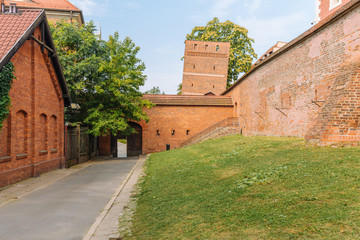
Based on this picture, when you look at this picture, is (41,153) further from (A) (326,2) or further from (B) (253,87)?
(A) (326,2)

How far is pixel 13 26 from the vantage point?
439 inches

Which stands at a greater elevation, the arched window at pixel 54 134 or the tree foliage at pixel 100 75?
the tree foliage at pixel 100 75

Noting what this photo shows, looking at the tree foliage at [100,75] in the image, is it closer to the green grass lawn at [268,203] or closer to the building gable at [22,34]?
the building gable at [22,34]

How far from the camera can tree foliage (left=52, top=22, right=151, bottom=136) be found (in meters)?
19.3

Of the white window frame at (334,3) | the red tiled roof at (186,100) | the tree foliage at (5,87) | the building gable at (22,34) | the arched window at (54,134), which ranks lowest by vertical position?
the arched window at (54,134)

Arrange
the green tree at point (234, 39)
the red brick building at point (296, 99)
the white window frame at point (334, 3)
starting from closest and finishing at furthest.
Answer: the red brick building at point (296, 99) < the white window frame at point (334, 3) < the green tree at point (234, 39)

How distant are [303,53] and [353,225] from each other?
1146 centimetres

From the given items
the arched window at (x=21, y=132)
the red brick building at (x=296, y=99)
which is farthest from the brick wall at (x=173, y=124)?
the arched window at (x=21, y=132)

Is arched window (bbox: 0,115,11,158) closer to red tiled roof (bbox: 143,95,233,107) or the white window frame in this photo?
red tiled roof (bbox: 143,95,233,107)

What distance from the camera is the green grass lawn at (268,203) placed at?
351cm

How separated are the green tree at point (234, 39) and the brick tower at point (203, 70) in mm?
2245

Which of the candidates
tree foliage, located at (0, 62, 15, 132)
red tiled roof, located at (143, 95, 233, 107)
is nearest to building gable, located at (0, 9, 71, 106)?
tree foliage, located at (0, 62, 15, 132)

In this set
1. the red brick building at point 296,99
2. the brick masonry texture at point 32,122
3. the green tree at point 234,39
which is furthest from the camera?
the green tree at point 234,39

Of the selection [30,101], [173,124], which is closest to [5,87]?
[30,101]
